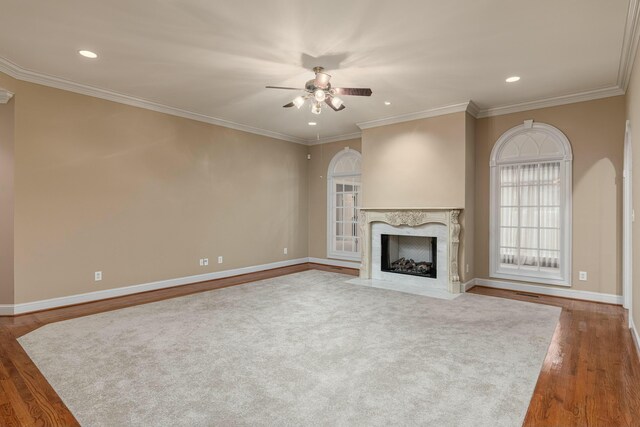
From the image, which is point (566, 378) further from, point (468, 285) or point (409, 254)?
point (409, 254)

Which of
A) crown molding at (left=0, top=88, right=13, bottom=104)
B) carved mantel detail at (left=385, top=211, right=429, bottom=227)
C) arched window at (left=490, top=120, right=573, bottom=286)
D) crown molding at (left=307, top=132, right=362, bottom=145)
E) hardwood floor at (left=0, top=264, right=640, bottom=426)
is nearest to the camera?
hardwood floor at (left=0, top=264, right=640, bottom=426)

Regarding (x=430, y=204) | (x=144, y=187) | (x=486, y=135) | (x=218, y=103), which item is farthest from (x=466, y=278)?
(x=144, y=187)

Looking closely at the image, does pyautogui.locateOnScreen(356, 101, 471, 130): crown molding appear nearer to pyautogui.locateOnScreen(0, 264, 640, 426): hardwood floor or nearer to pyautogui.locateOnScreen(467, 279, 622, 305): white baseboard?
pyautogui.locateOnScreen(467, 279, 622, 305): white baseboard

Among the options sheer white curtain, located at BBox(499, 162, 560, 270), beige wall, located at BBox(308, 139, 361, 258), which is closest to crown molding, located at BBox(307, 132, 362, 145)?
beige wall, located at BBox(308, 139, 361, 258)

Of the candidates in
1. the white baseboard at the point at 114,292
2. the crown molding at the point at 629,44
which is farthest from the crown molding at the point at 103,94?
the crown molding at the point at 629,44

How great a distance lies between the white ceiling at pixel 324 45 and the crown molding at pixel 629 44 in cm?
7

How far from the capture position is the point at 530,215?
540cm

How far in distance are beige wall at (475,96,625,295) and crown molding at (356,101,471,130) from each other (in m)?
1.20

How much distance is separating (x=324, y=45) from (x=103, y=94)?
130 inches

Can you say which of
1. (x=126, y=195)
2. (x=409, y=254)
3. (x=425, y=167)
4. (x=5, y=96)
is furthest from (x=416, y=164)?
(x=5, y=96)

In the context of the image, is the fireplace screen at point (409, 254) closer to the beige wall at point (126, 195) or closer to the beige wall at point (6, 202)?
the beige wall at point (126, 195)

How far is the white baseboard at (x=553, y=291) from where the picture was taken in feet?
15.2

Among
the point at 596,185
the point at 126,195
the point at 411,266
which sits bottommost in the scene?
the point at 411,266

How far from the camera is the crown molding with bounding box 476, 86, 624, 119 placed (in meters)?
4.63
